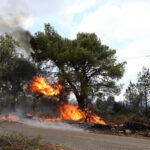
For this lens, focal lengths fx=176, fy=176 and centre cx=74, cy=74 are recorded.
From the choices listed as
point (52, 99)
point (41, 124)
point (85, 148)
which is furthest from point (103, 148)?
point (52, 99)

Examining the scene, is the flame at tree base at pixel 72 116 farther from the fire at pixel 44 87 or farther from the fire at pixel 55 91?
the fire at pixel 44 87

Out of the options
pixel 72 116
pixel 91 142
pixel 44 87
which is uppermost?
pixel 44 87

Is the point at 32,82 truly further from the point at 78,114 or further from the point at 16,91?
the point at 78,114

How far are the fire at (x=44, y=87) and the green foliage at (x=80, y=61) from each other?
1.38m

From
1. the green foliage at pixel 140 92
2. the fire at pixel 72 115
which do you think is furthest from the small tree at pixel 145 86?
the fire at pixel 72 115

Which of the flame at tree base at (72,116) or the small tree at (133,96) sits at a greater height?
the small tree at (133,96)

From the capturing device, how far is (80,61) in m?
23.7

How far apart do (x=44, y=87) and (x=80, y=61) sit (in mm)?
6042

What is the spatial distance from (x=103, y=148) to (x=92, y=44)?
19.0 metres

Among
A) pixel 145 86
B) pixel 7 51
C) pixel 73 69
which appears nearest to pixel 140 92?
pixel 145 86

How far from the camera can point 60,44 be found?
2464 cm

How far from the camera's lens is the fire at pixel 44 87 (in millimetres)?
23719

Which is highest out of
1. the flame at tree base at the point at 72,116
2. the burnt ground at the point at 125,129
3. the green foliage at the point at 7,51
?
the green foliage at the point at 7,51

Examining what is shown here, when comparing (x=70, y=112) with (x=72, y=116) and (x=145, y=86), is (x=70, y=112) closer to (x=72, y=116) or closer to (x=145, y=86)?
(x=72, y=116)
